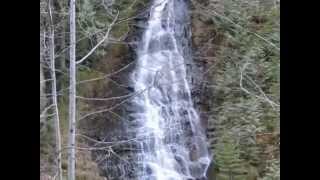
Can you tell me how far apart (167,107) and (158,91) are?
190mm

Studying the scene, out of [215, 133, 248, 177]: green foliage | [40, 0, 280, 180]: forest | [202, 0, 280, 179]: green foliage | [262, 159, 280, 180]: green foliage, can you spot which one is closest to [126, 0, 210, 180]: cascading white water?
[40, 0, 280, 180]: forest

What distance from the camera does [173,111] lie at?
4156 millimetres

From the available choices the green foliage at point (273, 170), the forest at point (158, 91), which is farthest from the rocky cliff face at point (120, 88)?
the green foliage at point (273, 170)

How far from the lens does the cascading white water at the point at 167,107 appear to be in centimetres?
403

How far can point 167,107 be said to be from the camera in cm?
418

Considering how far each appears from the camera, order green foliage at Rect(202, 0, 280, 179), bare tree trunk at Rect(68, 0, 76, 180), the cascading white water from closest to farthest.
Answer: bare tree trunk at Rect(68, 0, 76, 180) < green foliage at Rect(202, 0, 280, 179) < the cascading white water

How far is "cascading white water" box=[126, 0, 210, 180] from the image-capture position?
403 centimetres

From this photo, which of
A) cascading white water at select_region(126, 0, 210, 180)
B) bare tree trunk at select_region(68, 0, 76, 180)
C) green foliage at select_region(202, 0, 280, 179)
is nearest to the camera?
bare tree trunk at select_region(68, 0, 76, 180)

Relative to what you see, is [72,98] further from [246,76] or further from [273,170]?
[273,170]

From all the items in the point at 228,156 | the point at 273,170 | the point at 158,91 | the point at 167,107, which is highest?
the point at 158,91

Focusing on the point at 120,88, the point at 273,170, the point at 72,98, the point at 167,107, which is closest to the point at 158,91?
the point at 167,107

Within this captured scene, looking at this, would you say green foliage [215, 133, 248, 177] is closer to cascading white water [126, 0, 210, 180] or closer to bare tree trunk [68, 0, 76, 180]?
cascading white water [126, 0, 210, 180]
